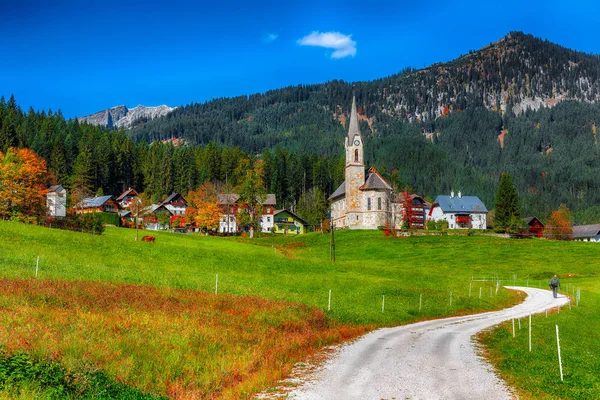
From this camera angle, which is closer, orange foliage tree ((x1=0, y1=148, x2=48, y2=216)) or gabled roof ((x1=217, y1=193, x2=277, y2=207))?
orange foliage tree ((x1=0, y1=148, x2=48, y2=216))

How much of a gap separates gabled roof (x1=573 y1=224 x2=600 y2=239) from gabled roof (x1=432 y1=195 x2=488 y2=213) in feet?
104

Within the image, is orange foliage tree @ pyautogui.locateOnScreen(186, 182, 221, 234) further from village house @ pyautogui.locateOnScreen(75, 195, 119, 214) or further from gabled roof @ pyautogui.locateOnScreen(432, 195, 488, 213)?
gabled roof @ pyautogui.locateOnScreen(432, 195, 488, 213)

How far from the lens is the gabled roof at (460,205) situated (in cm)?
16838

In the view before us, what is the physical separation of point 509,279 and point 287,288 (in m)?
43.6

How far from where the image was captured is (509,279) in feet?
232

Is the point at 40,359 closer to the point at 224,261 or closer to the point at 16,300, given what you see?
the point at 16,300

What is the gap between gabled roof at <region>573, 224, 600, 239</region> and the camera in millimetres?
160413

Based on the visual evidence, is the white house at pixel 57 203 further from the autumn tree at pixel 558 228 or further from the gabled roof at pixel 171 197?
the autumn tree at pixel 558 228

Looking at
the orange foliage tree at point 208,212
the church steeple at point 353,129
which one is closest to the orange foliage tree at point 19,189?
the orange foliage tree at point 208,212

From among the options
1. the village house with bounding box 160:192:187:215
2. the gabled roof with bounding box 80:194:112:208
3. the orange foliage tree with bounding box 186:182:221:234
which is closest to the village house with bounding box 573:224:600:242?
the orange foliage tree with bounding box 186:182:221:234

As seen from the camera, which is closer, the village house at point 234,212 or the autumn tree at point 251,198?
the autumn tree at point 251,198

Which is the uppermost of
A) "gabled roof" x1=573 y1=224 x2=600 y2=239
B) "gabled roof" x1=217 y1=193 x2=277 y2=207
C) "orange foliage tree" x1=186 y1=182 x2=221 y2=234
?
"gabled roof" x1=217 y1=193 x2=277 y2=207

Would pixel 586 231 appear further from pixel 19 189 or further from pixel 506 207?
pixel 19 189

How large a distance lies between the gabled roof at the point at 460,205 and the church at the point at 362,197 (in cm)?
4924
